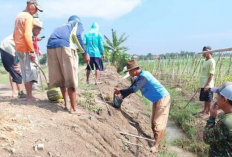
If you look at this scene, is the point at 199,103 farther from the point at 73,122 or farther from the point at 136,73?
the point at 73,122

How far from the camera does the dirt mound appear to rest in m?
2.74

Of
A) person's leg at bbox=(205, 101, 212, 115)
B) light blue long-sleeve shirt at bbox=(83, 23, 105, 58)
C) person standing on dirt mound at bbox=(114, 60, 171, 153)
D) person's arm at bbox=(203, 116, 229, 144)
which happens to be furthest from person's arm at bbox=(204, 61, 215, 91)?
person's arm at bbox=(203, 116, 229, 144)

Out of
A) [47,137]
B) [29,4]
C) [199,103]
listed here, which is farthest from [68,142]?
[199,103]

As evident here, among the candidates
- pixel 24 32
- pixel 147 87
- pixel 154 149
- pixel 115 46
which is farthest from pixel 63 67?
pixel 115 46

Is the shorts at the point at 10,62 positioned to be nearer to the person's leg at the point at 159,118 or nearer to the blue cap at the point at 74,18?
the blue cap at the point at 74,18

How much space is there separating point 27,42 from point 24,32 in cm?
18

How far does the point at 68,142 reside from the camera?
3.04 meters

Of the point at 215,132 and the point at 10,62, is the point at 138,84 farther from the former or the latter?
the point at 10,62

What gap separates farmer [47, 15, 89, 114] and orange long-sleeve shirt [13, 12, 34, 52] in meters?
0.39

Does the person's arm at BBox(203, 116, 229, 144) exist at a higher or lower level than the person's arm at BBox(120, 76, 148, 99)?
lower

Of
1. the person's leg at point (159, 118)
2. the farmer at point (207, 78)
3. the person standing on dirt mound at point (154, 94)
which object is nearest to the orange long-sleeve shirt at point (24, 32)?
the person standing on dirt mound at point (154, 94)

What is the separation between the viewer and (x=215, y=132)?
2.40 meters

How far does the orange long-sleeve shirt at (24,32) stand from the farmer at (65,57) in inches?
15.3

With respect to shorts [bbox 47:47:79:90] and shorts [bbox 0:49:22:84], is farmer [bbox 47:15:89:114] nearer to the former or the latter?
shorts [bbox 47:47:79:90]
